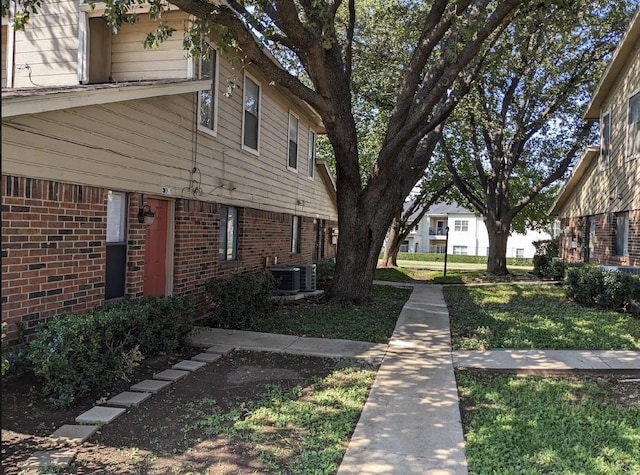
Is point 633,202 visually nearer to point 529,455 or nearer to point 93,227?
point 529,455

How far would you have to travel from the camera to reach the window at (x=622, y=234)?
42.8 feet

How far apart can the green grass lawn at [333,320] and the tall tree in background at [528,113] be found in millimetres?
8756

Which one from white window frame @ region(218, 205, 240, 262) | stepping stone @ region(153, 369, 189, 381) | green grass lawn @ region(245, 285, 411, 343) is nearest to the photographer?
stepping stone @ region(153, 369, 189, 381)

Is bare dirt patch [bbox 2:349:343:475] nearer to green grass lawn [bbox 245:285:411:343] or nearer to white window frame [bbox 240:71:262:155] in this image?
green grass lawn [bbox 245:285:411:343]

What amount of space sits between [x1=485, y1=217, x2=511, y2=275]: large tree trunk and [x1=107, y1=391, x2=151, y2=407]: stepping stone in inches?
742

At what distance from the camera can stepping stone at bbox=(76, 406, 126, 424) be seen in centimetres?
433

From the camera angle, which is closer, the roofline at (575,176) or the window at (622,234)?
the window at (622,234)

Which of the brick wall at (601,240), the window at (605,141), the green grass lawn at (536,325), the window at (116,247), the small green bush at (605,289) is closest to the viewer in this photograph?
the window at (116,247)

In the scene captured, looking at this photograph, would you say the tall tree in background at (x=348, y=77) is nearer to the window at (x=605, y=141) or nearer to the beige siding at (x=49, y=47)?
the beige siding at (x=49, y=47)

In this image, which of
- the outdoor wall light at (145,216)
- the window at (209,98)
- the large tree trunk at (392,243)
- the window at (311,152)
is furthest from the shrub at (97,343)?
the large tree trunk at (392,243)

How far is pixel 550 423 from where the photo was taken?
450 centimetres

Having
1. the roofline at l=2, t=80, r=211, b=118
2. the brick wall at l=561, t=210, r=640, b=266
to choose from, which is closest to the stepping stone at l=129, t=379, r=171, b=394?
the roofline at l=2, t=80, r=211, b=118

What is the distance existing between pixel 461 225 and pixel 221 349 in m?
56.4

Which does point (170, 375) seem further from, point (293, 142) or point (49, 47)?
point (293, 142)
